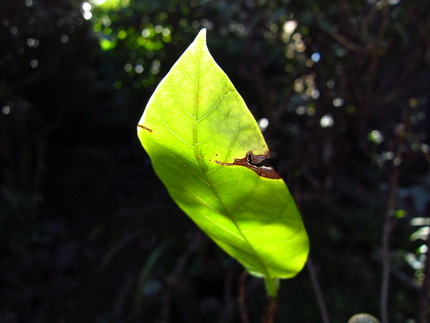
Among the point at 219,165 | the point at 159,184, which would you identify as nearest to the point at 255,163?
the point at 219,165

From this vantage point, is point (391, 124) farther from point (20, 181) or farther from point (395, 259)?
point (20, 181)

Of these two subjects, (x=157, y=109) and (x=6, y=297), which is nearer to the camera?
(x=157, y=109)

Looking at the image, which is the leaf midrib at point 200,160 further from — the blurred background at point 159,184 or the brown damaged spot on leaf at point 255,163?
the blurred background at point 159,184

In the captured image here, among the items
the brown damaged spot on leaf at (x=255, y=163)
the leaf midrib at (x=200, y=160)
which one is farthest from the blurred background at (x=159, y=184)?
the brown damaged spot on leaf at (x=255, y=163)

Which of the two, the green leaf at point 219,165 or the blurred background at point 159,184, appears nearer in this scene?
the green leaf at point 219,165

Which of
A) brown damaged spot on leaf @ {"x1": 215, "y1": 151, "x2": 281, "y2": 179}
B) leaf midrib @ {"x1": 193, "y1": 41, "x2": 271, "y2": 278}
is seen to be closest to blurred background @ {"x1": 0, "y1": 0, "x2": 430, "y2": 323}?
leaf midrib @ {"x1": 193, "y1": 41, "x2": 271, "y2": 278}

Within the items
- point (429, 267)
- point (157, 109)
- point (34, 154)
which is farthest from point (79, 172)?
point (157, 109)
